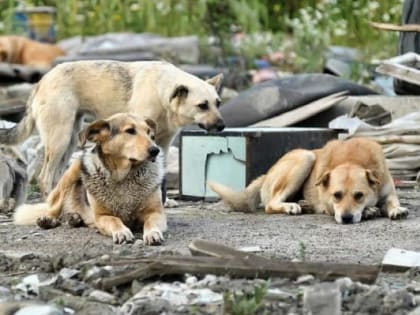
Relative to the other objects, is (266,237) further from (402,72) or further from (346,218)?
(402,72)

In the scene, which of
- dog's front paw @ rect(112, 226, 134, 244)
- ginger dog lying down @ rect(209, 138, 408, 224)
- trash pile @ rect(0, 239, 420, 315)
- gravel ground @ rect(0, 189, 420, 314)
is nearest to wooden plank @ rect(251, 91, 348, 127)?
ginger dog lying down @ rect(209, 138, 408, 224)

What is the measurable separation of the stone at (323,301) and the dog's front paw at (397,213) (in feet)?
9.62

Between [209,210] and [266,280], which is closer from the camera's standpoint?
[266,280]

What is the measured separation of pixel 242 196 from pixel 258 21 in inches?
402

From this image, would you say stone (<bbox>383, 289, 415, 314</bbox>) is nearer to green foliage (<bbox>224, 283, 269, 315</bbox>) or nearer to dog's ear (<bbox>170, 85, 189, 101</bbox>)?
green foliage (<bbox>224, 283, 269, 315</bbox>)

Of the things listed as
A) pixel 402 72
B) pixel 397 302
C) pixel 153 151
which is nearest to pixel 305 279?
pixel 397 302

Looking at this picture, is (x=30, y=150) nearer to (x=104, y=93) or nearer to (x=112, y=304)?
(x=104, y=93)

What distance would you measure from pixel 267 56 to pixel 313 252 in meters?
→ 12.3

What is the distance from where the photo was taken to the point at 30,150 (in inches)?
440

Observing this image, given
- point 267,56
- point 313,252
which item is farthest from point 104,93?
point 267,56

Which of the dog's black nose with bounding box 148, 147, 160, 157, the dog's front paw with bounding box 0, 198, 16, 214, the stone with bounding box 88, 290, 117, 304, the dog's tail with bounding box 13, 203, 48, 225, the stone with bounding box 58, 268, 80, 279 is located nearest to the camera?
the stone with bounding box 88, 290, 117, 304

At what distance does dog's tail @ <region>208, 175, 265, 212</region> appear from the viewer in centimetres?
863

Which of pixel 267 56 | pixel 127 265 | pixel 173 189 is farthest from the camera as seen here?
pixel 267 56

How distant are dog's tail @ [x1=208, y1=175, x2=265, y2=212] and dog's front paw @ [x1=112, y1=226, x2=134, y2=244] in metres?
1.82
